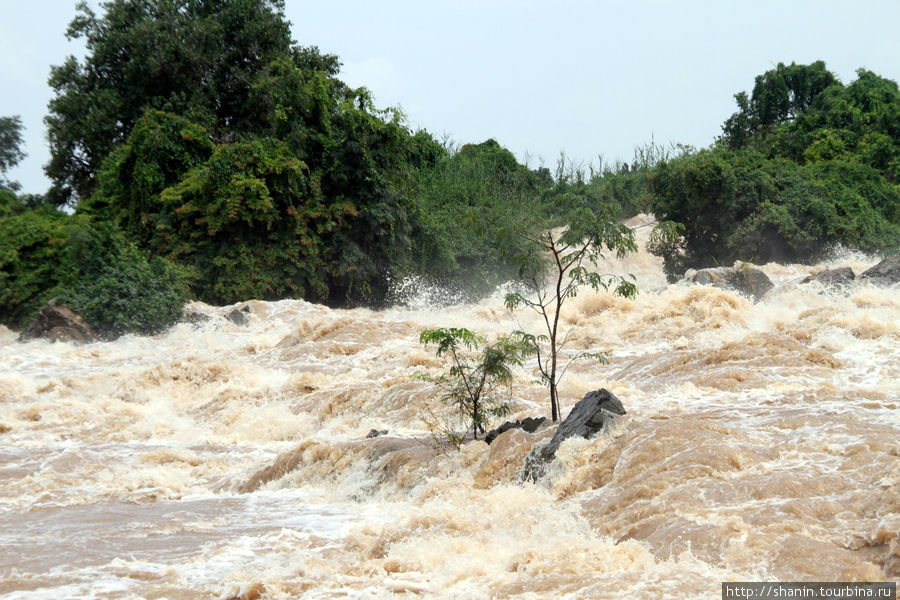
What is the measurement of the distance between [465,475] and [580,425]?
0.90 metres

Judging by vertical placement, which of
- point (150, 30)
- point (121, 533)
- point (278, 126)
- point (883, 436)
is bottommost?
point (121, 533)

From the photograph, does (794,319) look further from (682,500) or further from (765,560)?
(765,560)

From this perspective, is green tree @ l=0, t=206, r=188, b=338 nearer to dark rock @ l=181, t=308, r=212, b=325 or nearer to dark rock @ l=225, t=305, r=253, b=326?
dark rock @ l=181, t=308, r=212, b=325

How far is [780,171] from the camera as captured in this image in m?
22.3

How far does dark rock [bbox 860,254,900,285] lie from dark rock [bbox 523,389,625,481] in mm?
8023

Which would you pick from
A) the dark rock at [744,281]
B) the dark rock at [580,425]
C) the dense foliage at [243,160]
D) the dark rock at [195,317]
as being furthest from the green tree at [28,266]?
the dark rock at [580,425]

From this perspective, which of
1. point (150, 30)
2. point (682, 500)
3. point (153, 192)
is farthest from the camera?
point (150, 30)

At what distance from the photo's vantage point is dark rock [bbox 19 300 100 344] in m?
14.8

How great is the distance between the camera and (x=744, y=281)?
1473cm

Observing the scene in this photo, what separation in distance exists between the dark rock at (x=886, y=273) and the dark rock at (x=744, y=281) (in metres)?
Answer: 2.02

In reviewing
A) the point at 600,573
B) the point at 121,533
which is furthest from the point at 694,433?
the point at 121,533

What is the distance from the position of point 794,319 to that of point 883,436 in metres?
5.86

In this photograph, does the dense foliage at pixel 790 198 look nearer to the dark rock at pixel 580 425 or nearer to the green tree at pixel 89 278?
the green tree at pixel 89 278

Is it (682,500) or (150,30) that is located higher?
(150,30)
